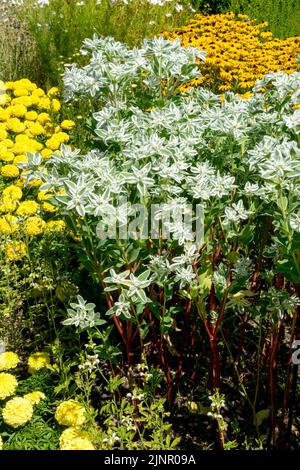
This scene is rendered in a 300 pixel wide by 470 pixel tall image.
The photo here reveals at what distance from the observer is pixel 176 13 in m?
7.83

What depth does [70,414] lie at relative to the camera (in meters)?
2.14

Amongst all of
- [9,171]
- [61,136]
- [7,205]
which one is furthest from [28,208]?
[61,136]

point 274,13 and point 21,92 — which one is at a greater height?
point 274,13

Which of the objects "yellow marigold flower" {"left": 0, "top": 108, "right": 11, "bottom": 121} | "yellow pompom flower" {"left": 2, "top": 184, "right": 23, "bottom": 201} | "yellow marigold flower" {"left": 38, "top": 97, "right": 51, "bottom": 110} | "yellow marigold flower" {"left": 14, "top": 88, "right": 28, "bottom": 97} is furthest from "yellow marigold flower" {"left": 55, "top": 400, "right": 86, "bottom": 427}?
"yellow marigold flower" {"left": 14, "top": 88, "right": 28, "bottom": 97}

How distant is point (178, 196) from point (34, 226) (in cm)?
113

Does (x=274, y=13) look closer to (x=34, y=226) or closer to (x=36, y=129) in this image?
(x=36, y=129)

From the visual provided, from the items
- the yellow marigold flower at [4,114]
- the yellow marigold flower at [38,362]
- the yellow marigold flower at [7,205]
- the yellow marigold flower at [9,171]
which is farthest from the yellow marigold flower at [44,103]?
the yellow marigold flower at [38,362]

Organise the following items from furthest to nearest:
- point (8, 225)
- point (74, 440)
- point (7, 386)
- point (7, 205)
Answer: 1. point (7, 205)
2. point (8, 225)
3. point (7, 386)
4. point (74, 440)

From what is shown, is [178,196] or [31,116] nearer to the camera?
[178,196]

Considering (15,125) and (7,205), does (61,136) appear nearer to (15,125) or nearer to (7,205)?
(15,125)

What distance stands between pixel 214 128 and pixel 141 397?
1.03m

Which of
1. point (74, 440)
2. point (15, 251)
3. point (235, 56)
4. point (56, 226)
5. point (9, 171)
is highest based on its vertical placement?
point (235, 56)

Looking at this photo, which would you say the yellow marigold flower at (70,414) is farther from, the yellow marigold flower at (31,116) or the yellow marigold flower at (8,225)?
the yellow marigold flower at (31,116)

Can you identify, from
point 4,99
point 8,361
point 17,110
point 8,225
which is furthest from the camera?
point 4,99
